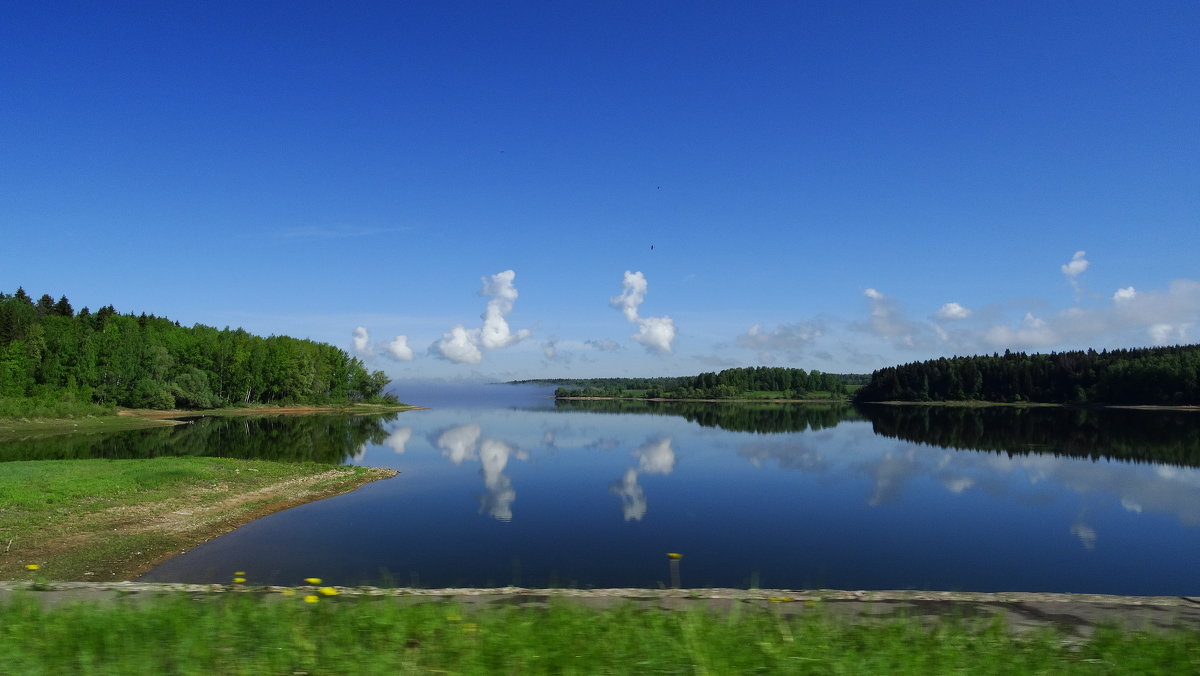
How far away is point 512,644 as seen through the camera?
5.61 m

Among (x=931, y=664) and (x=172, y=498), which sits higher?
(x=931, y=664)

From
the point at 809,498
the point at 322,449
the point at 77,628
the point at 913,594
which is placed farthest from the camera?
the point at 322,449

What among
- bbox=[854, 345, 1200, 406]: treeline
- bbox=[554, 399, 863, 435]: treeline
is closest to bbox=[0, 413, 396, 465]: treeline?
bbox=[554, 399, 863, 435]: treeline

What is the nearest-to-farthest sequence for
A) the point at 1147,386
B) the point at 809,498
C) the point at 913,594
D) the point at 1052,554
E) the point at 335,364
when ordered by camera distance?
the point at 913,594, the point at 1052,554, the point at 809,498, the point at 1147,386, the point at 335,364

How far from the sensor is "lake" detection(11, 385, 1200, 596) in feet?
59.1

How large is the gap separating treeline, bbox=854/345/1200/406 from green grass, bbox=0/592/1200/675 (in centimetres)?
14512

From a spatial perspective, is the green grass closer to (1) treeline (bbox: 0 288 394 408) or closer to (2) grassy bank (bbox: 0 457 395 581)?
(2) grassy bank (bbox: 0 457 395 581)

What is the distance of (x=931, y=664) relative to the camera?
5.43 meters

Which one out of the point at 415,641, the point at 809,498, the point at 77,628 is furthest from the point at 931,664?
the point at 809,498

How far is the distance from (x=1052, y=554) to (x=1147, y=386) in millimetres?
130453

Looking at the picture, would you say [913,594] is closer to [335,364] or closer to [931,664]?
[931,664]

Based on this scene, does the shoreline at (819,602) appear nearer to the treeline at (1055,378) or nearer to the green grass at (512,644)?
the green grass at (512,644)

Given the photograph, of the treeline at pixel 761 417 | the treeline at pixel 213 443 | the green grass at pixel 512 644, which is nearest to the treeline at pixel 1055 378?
the treeline at pixel 761 417

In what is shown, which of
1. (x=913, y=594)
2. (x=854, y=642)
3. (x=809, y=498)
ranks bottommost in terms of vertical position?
(x=809, y=498)
